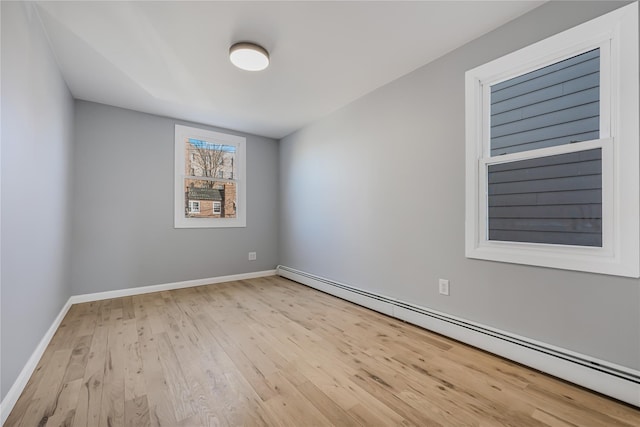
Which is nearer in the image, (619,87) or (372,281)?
(619,87)

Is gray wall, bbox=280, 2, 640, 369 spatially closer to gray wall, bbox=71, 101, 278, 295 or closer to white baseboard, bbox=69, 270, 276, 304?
white baseboard, bbox=69, 270, 276, 304

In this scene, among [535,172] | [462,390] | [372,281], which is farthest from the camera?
[372,281]

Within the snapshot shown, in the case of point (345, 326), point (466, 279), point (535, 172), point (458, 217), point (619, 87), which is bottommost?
point (345, 326)

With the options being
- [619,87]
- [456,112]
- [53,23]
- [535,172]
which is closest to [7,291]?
[53,23]

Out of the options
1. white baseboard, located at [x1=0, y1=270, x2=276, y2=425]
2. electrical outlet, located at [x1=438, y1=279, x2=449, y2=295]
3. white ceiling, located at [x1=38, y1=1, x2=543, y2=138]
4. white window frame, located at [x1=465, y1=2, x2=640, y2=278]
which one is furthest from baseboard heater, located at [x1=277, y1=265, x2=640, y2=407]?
white baseboard, located at [x1=0, y1=270, x2=276, y2=425]

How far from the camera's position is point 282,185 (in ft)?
15.1

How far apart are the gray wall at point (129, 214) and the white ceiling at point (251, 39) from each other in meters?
0.44

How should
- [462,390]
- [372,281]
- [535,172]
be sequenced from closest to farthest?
[462,390], [535,172], [372,281]

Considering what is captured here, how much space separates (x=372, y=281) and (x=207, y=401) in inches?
74.9

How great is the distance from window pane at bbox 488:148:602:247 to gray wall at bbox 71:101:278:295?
11.7 ft

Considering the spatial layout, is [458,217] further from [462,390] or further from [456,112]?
[462,390]

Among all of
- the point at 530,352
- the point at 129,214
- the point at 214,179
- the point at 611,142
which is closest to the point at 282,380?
the point at 530,352

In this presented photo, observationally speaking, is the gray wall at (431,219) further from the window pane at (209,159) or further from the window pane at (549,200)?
the window pane at (209,159)

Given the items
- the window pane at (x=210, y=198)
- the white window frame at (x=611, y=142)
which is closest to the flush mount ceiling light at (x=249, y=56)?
the white window frame at (x=611, y=142)
